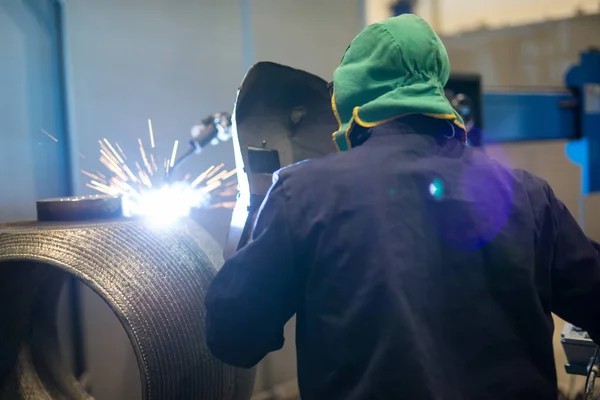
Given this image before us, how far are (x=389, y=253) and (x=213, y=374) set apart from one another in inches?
29.0

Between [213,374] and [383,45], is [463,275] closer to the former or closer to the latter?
[383,45]

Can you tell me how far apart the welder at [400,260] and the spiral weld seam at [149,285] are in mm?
368

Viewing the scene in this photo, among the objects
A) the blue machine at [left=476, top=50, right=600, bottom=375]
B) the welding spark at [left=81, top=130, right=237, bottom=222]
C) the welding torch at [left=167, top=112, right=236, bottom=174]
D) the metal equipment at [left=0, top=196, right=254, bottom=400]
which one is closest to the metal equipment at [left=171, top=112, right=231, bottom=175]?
the welding torch at [left=167, top=112, right=236, bottom=174]

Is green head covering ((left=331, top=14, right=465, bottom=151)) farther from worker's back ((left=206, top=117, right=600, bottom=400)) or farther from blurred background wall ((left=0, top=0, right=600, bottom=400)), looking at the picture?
blurred background wall ((left=0, top=0, right=600, bottom=400))

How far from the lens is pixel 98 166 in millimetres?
2154

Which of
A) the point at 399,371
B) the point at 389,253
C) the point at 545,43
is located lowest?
the point at 399,371

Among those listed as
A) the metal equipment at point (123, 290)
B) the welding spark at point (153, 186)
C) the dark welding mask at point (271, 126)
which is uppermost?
the dark welding mask at point (271, 126)

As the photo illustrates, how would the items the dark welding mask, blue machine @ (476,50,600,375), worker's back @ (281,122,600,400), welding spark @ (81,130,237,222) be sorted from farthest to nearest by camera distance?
blue machine @ (476,50,600,375) → welding spark @ (81,130,237,222) → the dark welding mask → worker's back @ (281,122,600,400)

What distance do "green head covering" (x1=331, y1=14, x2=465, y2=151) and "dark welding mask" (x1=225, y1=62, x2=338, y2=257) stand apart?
0.34 meters

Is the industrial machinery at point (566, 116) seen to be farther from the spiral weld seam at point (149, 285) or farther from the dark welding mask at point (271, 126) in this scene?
the spiral weld seam at point (149, 285)

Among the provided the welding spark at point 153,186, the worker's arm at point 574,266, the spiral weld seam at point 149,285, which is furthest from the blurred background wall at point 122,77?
the worker's arm at point 574,266

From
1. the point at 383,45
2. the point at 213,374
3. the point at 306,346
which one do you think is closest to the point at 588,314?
the point at 306,346

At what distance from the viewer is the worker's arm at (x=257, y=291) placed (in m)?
1.06

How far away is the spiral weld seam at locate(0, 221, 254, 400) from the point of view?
4.59 feet
